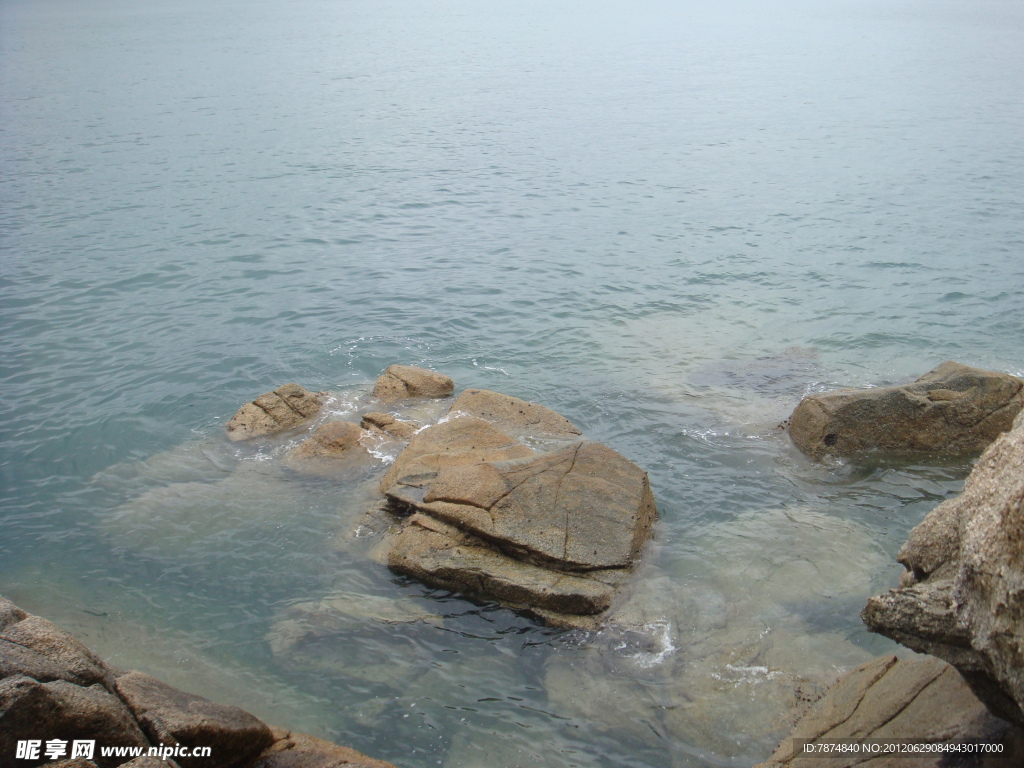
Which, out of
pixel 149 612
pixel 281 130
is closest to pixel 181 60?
pixel 281 130

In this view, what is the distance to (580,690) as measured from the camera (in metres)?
8.00

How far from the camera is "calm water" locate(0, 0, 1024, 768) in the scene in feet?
27.4

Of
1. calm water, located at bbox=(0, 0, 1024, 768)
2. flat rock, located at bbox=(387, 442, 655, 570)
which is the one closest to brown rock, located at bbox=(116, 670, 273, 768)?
calm water, located at bbox=(0, 0, 1024, 768)

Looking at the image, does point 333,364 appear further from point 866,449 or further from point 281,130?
point 281,130

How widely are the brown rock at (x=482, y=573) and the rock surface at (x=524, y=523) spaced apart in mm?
11

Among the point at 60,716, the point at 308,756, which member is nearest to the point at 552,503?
the point at 308,756

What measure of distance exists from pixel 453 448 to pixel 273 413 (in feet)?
13.0

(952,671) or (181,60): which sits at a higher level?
(181,60)

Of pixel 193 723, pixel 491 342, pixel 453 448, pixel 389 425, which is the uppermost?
pixel 193 723

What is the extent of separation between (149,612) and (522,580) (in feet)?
14.7

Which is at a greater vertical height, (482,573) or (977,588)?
(977,588)

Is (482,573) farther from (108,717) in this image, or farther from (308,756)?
(108,717)

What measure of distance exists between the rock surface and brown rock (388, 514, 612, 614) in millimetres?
11

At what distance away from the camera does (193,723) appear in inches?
237
